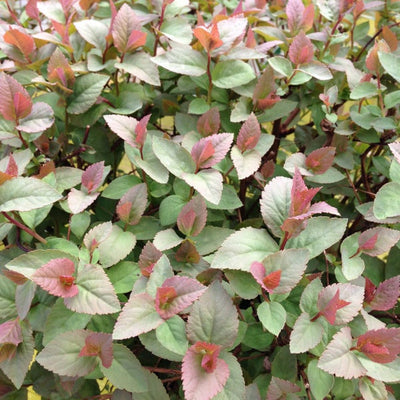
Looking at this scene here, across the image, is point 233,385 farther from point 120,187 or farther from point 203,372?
point 120,187

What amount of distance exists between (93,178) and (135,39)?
23 cm

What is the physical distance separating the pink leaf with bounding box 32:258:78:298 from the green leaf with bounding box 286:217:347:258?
0.79ft

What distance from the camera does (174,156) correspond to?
55cm

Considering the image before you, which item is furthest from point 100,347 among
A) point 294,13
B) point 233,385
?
point 294,13

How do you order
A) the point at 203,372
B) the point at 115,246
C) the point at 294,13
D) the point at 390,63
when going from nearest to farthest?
the point at 203,372 → the point at 115,246 → the point at 390,63 → the point at 294,13

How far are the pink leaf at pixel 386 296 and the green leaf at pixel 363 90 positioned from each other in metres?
0.27

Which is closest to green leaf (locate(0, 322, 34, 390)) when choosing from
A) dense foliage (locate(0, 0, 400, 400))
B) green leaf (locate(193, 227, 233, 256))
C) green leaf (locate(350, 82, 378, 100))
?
dense foliage (locate(0, 0, 400, 400))

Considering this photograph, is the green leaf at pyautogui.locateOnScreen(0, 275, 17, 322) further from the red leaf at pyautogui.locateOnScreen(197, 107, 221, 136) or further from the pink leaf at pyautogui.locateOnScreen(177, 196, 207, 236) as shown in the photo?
the red leaf at pyautogui.locateOnScreen(197, 107, 221, 136)

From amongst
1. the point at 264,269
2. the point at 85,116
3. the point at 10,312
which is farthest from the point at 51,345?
the point at 85,116

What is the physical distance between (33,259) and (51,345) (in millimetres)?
88

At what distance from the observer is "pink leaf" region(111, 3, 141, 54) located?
648 millimetres

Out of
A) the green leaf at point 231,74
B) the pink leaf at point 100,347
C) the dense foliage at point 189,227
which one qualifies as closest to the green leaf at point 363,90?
the dense foliage at point 189,227

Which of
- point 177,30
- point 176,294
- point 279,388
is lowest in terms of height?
point 279,388

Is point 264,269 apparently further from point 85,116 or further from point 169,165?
point 85,116
